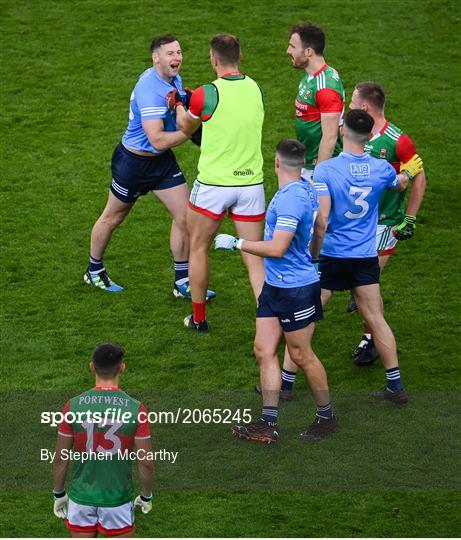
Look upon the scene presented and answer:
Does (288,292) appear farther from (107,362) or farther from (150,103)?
(150,103)

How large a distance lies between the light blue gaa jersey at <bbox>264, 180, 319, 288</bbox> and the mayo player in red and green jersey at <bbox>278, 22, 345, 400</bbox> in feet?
5.89

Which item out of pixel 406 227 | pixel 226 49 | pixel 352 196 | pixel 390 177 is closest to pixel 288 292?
pixel 352 196

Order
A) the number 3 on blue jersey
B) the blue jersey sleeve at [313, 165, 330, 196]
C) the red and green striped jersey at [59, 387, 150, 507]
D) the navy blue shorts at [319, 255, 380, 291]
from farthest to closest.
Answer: the navy blue shorts at [319, 255, 380, 291] → the number 3 on blue jersey → the blue jersey sleeve at [313, 165, 330, 196] → the red and green striped jersey at [59, 387, 150, 507]

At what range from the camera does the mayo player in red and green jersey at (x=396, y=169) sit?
9.70 metres

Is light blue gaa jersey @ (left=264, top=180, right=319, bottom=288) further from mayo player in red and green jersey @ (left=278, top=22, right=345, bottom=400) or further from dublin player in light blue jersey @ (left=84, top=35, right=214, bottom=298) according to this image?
dublin player in light blue jersey @ (left=84, top=35, right=214, bottom=298)

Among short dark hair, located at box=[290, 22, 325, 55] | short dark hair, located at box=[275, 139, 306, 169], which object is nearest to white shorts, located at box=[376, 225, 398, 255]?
short dark hair, located at box=[290, 22, 325, 55]

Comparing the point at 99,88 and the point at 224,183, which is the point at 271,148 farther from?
the point at 224,183

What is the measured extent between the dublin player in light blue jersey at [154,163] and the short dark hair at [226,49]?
0.62m

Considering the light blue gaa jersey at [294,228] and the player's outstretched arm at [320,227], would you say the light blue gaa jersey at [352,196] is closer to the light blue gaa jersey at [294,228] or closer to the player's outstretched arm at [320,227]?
the player's outstretched arm at [320,227]

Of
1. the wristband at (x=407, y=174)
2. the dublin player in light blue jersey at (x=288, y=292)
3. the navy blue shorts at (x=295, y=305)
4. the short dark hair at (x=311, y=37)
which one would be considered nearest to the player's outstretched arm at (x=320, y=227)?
the dublin player in light blue jersey at (x=288, y=292)

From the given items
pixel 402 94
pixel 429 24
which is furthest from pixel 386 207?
pixel 429 24

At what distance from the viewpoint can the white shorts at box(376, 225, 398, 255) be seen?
1009 centimetres

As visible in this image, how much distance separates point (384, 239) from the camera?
10125mm

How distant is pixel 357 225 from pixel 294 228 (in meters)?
0.94
